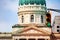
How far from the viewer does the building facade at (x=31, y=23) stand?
84250mm

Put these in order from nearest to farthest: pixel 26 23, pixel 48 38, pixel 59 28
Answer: pixel 48 38, pixel 26 23, pixel 59 28

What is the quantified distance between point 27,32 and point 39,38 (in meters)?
2.98

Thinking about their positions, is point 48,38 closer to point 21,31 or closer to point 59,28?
point 21,31

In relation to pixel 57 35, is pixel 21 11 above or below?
above

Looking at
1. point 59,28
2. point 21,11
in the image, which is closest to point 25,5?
point 21,11

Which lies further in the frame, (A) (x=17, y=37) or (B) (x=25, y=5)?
(B) (x=25, y=5)

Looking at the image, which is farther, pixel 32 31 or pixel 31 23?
pixel 31 23

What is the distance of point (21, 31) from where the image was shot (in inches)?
3327

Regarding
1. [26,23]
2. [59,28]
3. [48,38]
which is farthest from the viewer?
[59,28]

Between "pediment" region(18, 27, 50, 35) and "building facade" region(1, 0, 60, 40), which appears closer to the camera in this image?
"pediment" region(18, 27, 50, 35)

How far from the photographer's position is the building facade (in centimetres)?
8425

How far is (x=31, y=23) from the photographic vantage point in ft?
293

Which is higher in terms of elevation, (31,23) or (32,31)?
(31,23)

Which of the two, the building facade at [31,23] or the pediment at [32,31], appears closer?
the pediment at [32,31]
